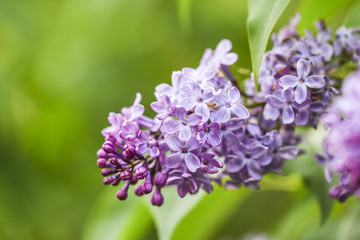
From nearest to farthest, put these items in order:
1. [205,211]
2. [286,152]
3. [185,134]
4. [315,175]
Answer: [185,134]
[286,152]
[315,175]
[205,211]

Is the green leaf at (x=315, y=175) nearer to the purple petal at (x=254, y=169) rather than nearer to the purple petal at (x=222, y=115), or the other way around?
the purple petal at (x=254, y=169)

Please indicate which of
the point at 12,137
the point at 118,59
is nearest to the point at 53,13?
the point at 118,59

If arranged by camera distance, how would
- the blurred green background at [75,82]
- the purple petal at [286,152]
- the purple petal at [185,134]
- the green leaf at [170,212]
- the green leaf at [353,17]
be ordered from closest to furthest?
the purple petal at [185,134] → the purple petal at [286,152] → the green leaf at [353,17] → the green leaf at [170,212] → the blurred green background at [75,82]

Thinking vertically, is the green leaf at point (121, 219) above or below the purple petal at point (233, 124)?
below

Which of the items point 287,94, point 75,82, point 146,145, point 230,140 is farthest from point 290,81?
point 75,82

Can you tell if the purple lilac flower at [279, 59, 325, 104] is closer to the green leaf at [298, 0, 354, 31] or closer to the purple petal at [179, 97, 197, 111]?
the purple petal at [179, 97, 197, 111]

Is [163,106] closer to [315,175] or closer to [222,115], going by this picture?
[222,115]

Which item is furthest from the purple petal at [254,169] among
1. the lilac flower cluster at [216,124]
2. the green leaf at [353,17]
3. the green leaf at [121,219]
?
the green leaf at [121,219]
